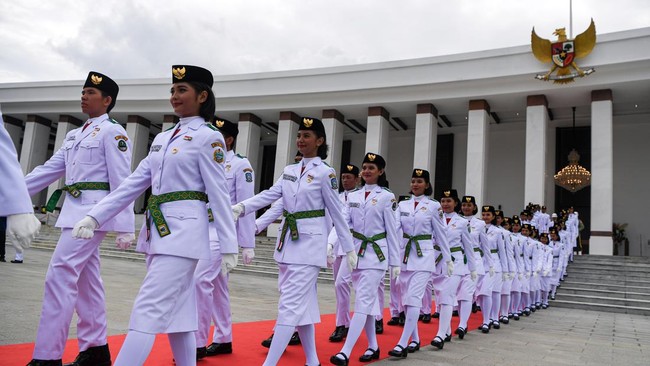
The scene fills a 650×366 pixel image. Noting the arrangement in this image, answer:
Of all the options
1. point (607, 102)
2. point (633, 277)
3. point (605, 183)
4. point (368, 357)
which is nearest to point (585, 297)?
point (633, 277)

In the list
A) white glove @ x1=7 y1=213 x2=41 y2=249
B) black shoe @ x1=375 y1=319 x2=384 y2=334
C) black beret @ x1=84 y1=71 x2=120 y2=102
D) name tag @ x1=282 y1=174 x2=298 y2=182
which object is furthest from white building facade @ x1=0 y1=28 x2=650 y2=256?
white glove @ x1=7 y1=213 x2=41 y2=249

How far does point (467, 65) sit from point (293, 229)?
58.9ft

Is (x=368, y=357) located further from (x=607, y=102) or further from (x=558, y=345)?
(x=607, y=102)

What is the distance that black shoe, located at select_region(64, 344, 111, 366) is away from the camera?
328 centimetres

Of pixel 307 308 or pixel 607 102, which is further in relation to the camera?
pixel 607 102

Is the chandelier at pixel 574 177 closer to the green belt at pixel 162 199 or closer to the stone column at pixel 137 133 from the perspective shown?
the green belt at pixel 162 199

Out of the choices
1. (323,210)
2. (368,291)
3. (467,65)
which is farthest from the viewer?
(467,65)

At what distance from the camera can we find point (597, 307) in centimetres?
1245

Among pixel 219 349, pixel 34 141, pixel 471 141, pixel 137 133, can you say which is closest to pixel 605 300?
pixel 471 141

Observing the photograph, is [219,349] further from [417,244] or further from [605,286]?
[605,286]

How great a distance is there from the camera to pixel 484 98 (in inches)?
817

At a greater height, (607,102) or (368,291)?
(607,102)

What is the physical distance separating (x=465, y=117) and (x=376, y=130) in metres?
4.94

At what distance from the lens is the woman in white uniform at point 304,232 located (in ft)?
11.4
